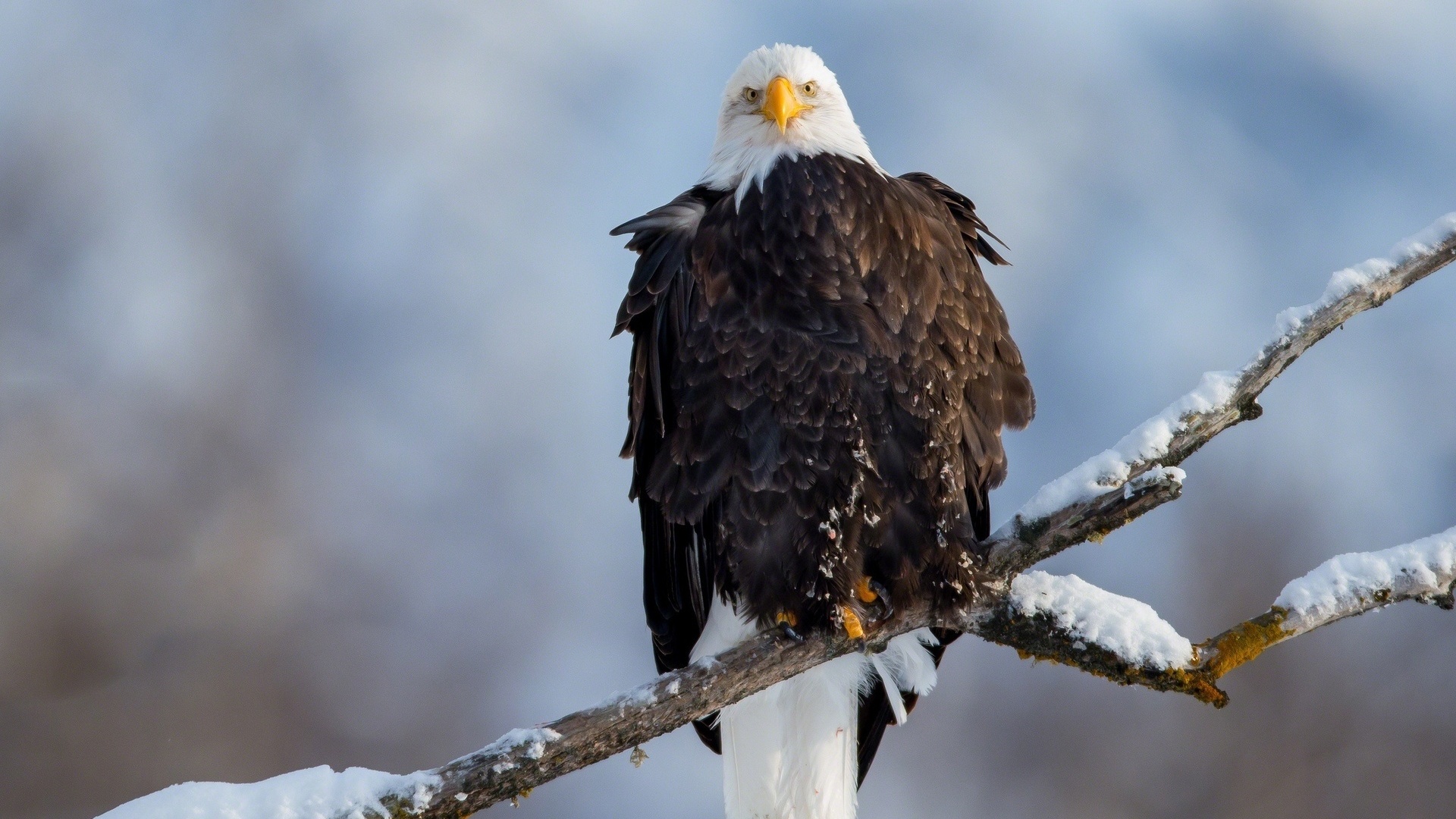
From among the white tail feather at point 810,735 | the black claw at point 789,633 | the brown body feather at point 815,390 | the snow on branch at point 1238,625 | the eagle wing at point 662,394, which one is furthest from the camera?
the white tail feather at point 810,735

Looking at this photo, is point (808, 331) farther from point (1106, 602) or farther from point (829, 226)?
point (1106, 602)

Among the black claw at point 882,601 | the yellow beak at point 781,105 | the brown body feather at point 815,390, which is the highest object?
the yellow beak at point 781,105

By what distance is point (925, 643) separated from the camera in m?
4.03

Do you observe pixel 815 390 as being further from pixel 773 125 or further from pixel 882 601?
pixel 773 125

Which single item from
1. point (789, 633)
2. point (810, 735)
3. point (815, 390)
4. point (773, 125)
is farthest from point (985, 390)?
point (810, 735)

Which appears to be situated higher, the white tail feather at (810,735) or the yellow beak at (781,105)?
the yellow beak at (781,105)

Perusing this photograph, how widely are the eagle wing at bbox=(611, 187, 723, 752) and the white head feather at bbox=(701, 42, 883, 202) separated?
0.15 meters

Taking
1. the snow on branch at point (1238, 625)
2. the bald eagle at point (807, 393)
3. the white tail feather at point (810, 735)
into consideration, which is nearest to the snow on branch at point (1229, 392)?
the snow on branch at point (1238, 625)

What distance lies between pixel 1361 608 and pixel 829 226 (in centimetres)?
165

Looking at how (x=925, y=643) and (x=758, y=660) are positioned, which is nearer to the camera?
(x=758, y=660)

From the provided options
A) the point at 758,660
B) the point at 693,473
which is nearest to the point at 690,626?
the point at 693,473

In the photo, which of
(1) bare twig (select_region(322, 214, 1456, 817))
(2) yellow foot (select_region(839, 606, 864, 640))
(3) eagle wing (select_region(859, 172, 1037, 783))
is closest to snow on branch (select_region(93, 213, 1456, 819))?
(1) bare twig (select_region(322, 214, 1456, 817))

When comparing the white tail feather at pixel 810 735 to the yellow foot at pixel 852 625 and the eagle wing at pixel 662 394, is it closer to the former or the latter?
the eagle wing at pixel 662 394

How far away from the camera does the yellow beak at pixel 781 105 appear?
387cm
